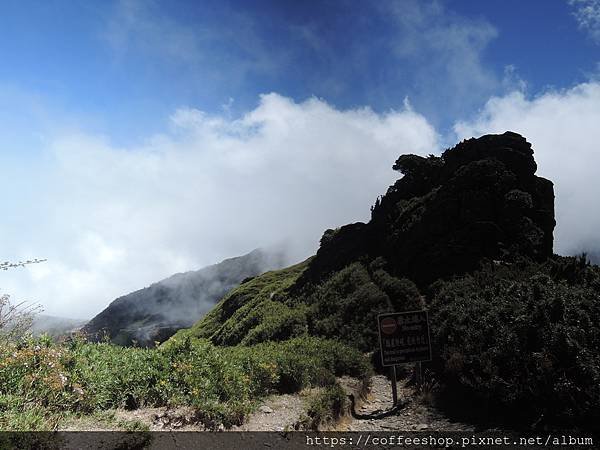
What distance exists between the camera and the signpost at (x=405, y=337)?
11.9m

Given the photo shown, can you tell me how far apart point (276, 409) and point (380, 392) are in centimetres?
647

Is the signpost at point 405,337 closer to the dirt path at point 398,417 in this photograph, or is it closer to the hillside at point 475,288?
the dirt path at point 398,417

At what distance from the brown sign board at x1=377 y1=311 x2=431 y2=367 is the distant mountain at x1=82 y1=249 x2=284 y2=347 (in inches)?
3882

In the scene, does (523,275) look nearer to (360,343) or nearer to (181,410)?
(360,343)

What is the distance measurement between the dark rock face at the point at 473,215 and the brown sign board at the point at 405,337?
14.4 meters

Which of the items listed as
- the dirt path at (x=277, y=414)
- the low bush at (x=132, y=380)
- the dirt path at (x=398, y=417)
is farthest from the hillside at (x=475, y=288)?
the dirt path at (x=277, y=414)

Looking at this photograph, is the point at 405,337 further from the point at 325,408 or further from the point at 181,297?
the point at 181,297

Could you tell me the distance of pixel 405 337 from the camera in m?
12.0

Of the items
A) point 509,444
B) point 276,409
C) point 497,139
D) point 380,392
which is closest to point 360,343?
point 380,392

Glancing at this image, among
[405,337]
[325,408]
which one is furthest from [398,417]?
[325,408]

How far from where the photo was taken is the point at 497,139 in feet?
105

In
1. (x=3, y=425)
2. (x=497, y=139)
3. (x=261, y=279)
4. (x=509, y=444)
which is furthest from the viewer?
(x=261, y=279)

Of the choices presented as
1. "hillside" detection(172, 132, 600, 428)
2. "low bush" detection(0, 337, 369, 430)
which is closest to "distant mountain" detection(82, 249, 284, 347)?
"hillside" detection(172, 132, 600, 428)

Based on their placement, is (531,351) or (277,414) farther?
(531,351)
